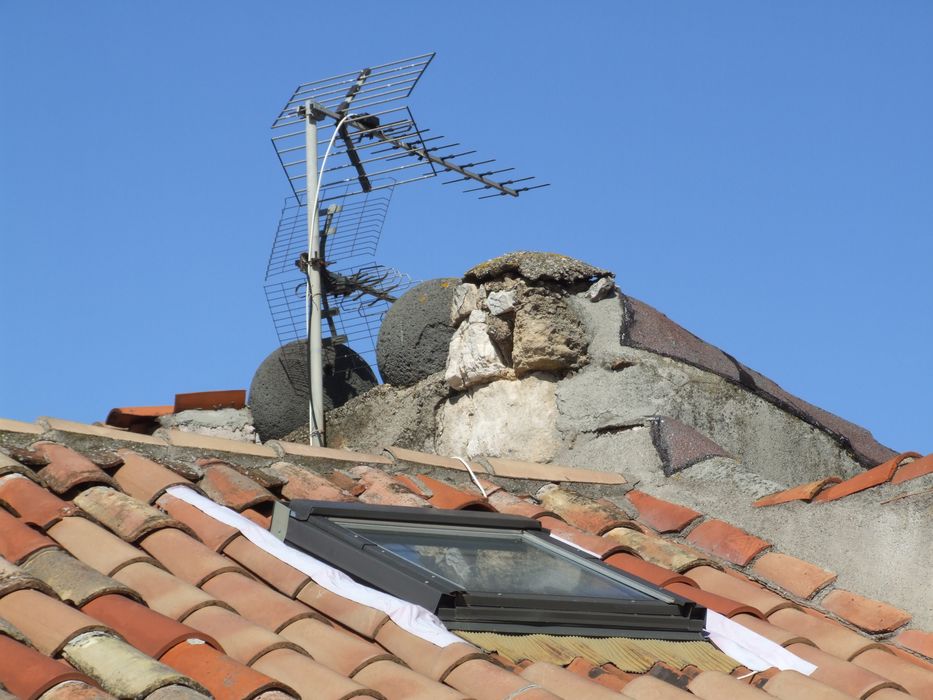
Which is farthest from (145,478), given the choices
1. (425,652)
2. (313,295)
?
(313,295)

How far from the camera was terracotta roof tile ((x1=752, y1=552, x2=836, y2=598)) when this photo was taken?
14.1 ft

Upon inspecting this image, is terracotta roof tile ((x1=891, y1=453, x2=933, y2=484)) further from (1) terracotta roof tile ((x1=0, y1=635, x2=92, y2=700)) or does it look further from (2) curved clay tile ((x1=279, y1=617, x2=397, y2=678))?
(1) terracotta roof tile ((x1=0, y1=635, x2=92, y2=700))

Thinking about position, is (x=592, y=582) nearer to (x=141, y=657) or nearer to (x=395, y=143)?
(x=141, y=657)

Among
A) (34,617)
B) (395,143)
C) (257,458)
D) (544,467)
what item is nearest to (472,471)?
(544,467)

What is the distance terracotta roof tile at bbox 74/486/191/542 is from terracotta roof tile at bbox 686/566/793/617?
1604mm

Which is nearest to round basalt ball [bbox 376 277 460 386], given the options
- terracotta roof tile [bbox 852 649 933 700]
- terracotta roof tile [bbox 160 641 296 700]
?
terracotta roof tile [bbox 852 649 933 700]

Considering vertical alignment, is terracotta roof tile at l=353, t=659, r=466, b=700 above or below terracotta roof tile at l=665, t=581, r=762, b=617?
below

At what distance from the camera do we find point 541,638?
3307mm

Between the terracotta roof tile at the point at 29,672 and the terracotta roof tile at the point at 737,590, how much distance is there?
6.95 ft

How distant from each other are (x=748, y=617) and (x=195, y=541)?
154cm

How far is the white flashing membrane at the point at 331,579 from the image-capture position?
310cm

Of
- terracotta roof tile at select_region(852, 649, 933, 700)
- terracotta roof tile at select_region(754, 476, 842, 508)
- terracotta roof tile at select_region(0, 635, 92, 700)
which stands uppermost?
terracotta roof tile at select_region(754, 476, 842, 508)

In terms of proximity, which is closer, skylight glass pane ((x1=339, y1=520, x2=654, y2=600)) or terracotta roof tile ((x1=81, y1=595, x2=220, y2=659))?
terracotta roof tile ((x1=81, y1=595, x2=220, y2=659))

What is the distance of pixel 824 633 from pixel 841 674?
396mm
